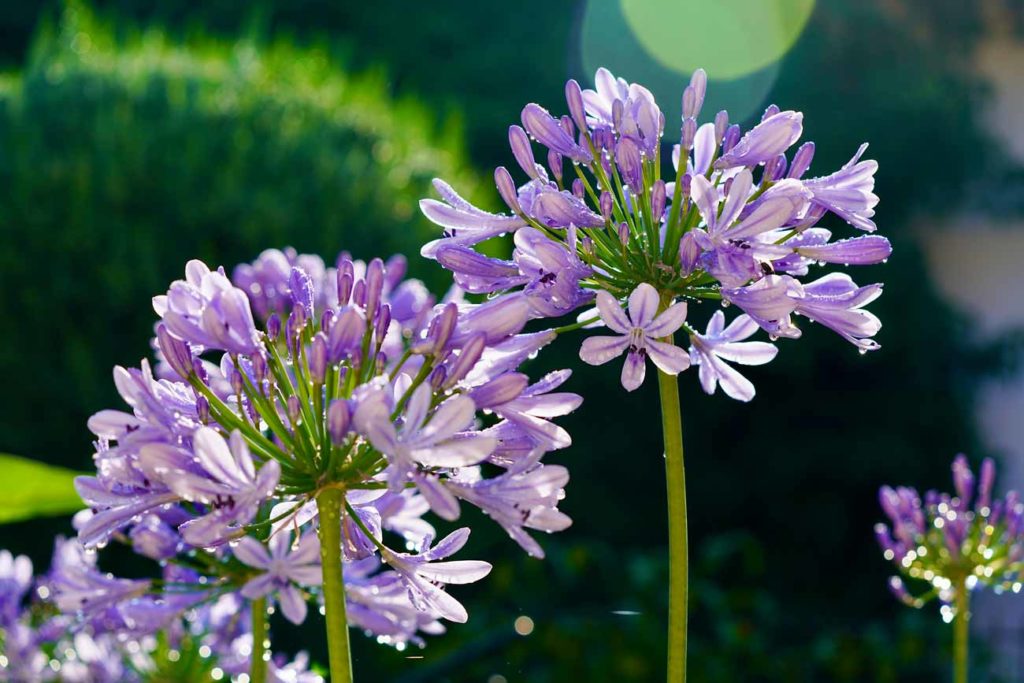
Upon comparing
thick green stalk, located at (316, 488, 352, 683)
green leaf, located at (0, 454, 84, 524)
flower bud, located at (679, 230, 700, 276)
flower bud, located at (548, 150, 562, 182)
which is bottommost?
thick green stalk, located at (316, 488, 352, 683)

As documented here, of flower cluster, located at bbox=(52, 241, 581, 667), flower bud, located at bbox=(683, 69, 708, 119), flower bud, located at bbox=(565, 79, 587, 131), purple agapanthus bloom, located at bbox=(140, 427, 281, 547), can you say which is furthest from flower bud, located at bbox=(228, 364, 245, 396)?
flower bud, located at bbox=(683, 69, 708, 119)

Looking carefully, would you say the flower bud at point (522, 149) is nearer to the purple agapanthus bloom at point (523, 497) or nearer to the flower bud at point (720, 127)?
the flower bud at point (720, 127)

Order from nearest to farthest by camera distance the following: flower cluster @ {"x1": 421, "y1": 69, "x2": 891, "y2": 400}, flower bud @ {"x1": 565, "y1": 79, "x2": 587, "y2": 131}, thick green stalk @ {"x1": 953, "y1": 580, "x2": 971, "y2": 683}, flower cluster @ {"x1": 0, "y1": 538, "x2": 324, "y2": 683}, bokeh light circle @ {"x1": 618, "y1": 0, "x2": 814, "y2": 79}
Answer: flower cluster @ {"x1": 421, "y1": 69, "x2": 891, "y2": 400} < flower bud @ {"x1": 565, "y1": 79, "x2": 587, "y2": 131} < flower cluster @ {"x1": 0, "y1": 538, "x2": 324, "y2": 683} < thick green stalk @ {"x1": 953, "y1": 580, "x2": 971, "y2": 683} < bokeh light circle @ {"x1": 618, "y1": 0, "x2": 814, "y2": 79}

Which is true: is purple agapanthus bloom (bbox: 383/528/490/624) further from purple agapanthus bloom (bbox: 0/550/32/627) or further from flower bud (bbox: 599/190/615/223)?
purple agapanthus bloom (bbox: 0/550/32/627)

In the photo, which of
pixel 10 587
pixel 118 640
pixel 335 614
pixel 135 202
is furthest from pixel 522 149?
pixel 135 202

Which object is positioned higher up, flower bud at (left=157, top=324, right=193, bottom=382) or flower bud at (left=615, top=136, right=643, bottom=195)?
flower bud at (left=615, top=136, right=643, bottom=195)

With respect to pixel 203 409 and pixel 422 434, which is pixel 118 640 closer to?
pixel 203 409
